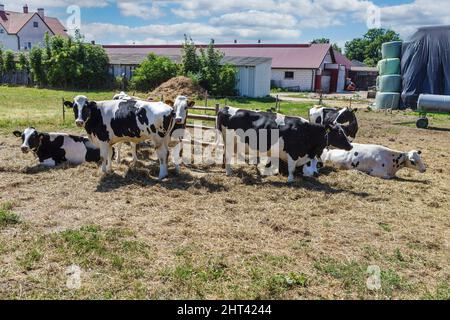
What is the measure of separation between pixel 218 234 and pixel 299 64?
1497 inches

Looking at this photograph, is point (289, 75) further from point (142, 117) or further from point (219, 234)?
point (219, 234)

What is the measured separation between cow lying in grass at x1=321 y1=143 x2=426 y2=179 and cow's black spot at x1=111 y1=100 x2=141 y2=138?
4.69m

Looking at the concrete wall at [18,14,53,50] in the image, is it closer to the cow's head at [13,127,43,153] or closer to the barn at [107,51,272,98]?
the barn at [107,51,272,98]

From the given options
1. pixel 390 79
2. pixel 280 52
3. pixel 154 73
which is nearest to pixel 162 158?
pixel 390 79

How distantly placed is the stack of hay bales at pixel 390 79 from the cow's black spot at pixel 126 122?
20.3 m

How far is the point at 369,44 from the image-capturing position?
90.6 meters

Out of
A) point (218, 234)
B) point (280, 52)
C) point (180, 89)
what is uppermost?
point (280, 52)

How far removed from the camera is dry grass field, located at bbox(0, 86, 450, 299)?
470 centimetres
